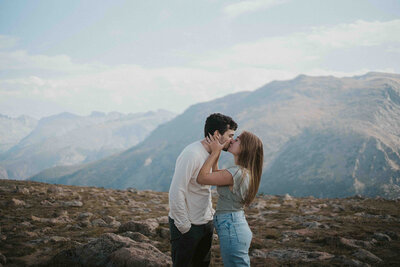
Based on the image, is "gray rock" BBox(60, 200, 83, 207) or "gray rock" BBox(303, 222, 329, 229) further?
"gray rock" BBox(60, 200, 83, 207)

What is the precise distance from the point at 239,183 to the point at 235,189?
0.16 m

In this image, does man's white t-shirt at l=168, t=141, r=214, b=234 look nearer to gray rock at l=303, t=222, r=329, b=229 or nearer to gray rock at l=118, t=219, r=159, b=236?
gray rock at l=118, t=219, r=159, b=236

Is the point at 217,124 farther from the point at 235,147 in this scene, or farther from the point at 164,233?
the point at 164,233

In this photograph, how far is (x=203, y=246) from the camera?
6613mm

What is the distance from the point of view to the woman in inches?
239

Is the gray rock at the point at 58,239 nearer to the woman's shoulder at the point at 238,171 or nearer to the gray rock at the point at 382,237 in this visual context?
the woman's shoulder at the point at 238,171

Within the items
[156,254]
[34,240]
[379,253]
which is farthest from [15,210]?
[379,253]

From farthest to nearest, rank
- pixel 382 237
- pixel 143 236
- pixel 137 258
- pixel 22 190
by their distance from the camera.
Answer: pixel 22 190 < pixel 382 237 < pixel 143 236 < pixel 137 258

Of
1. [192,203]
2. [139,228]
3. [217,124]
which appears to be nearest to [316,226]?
[139,228]

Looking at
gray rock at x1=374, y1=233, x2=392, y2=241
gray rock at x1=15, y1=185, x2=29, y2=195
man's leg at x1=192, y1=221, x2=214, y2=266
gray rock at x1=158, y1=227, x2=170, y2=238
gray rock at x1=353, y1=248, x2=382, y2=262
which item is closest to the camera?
man's leg at x1=192, y1=221, x2=214, y2=266

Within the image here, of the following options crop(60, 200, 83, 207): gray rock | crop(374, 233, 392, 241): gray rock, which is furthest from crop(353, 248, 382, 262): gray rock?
crop(60, 200, 83, 207): gray rock

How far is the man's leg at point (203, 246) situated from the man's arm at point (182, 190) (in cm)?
53

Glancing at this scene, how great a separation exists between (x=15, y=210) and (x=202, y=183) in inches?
770

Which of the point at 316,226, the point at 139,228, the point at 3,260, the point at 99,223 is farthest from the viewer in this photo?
the point at 316,226
